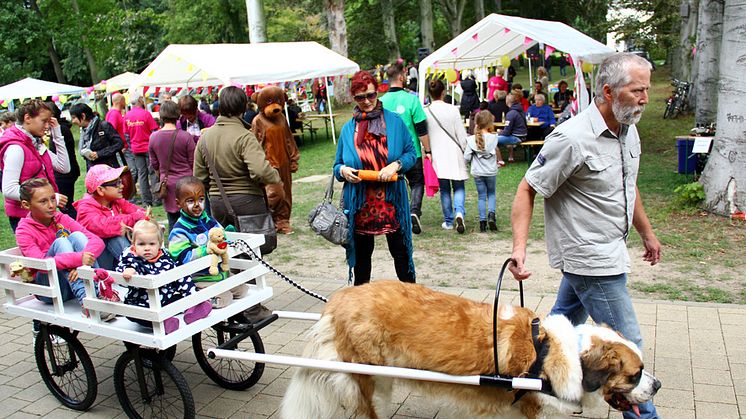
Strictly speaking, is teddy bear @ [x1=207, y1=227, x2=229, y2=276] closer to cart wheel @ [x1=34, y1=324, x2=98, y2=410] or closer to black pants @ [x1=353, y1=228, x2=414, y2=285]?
cart wheel @ [x1=34, y1=324, x2=98, y2=410]

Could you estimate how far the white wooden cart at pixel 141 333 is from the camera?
3.81m

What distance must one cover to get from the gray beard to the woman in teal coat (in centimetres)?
210

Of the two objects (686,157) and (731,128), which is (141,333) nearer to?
(731,128)

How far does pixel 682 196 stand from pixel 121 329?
8.07 metres

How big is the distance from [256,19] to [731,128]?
12.2m

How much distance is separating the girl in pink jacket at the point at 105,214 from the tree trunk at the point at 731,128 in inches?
297

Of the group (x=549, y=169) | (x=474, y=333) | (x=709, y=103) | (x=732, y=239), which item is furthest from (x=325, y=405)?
(x=709, y=103)

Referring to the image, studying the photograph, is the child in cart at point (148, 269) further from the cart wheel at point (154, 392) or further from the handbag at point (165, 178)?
the handbag at point (165, 178)

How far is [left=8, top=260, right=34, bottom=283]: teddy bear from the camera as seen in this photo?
14.1 feet

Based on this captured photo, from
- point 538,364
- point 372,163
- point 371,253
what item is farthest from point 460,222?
point 538,364

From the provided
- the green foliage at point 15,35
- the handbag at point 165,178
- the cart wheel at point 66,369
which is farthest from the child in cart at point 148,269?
the green foliage at point 15,35

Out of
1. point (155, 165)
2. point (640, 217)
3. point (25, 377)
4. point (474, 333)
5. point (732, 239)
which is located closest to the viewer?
point (474, 333)

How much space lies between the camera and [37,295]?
4449mm

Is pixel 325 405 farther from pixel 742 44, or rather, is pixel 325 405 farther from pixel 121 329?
pixel 742 44
